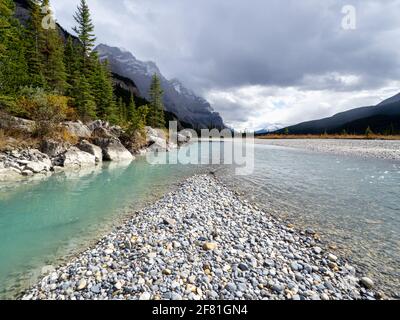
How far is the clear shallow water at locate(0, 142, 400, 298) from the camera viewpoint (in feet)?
17.2

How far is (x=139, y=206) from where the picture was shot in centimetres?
933

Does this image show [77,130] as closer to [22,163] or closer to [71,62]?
[22,163]

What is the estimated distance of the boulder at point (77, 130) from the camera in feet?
75.2

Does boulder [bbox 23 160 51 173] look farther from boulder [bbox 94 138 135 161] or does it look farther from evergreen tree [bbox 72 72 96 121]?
evergreen tree [bbox 72 72 96 121]

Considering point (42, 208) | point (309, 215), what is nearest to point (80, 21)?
point (42, 208)

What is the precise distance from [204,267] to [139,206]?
5.74 meters

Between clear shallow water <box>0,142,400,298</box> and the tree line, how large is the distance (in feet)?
37.8

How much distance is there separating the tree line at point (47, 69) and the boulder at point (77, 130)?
117 cm

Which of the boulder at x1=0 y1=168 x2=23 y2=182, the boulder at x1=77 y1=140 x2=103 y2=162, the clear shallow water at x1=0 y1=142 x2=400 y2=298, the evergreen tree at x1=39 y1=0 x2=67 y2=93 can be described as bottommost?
the clear shallow water at x1=0 y1=142 x2=400 y2=298

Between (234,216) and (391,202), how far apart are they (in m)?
8.70

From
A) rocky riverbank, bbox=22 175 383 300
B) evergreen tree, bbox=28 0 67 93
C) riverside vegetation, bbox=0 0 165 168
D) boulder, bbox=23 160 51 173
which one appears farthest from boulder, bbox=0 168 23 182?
evergreen tree, bbox=28 0 67 93

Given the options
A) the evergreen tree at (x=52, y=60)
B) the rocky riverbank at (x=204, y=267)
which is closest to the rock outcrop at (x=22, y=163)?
the rocky riverbank at (x=204, y=267)

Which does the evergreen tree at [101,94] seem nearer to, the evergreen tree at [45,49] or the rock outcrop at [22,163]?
the evergreen tree at [45,49]

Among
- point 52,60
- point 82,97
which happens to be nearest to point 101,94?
point 82,97
